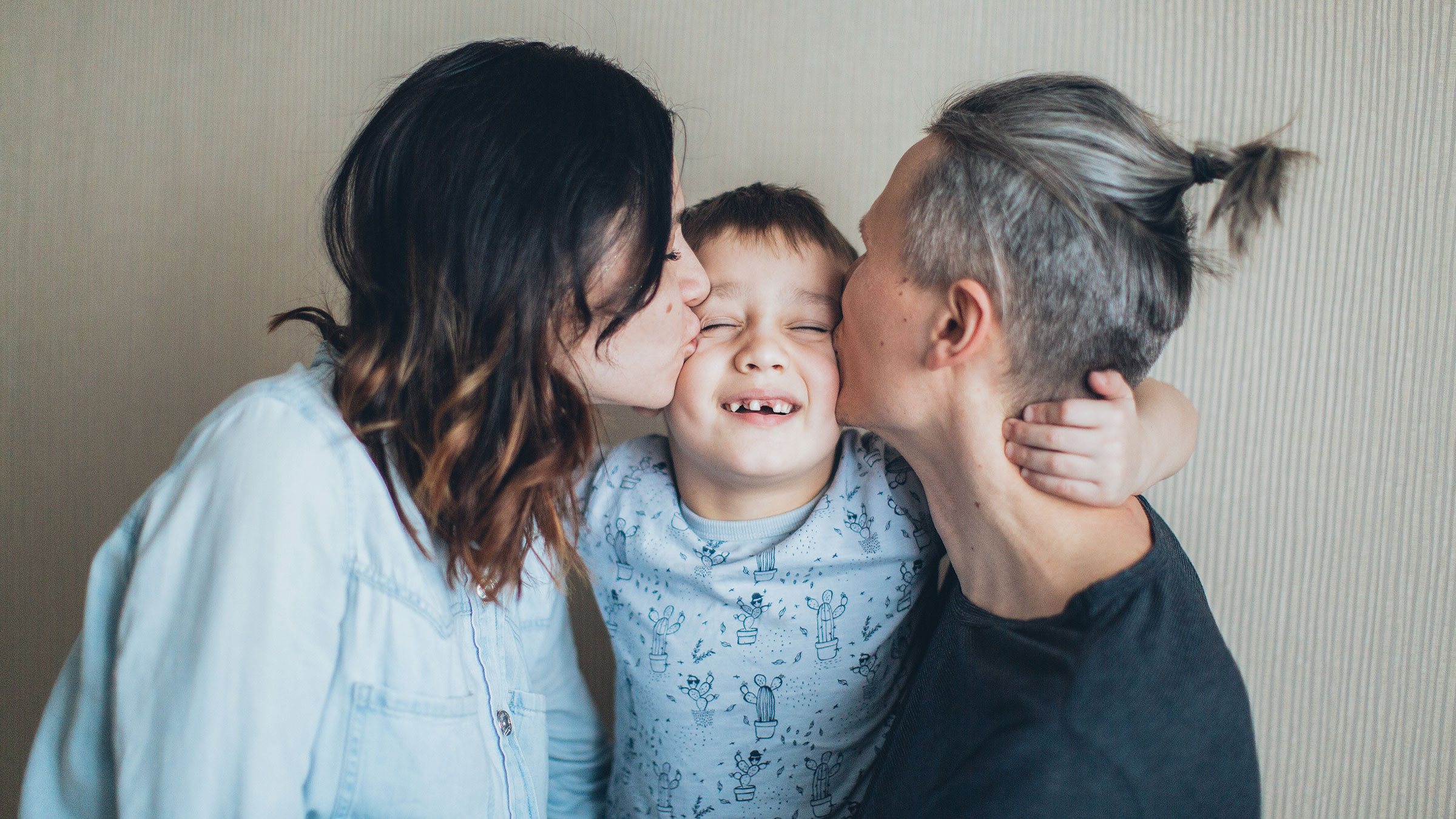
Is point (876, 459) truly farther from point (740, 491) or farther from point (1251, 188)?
point (1251, 188)

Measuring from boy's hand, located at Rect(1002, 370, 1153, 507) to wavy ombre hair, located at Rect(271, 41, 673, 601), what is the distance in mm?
498

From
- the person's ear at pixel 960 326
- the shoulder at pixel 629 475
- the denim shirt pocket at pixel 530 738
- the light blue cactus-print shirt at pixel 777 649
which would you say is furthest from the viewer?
the shoulder at pixel 629 475

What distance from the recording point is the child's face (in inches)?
42.3

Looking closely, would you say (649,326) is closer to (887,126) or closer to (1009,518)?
(1009,518)

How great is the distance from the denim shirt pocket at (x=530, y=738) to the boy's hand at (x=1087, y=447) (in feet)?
2.42

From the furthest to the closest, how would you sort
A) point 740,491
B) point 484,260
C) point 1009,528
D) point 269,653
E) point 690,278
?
1. point 740,491
2. point 690,278
3. point 1009,528
4. point 484,260
5. point 269,653

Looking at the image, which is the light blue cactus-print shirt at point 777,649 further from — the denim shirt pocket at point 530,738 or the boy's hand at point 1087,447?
the boy's hand at point 1087,447

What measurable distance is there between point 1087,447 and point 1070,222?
0.86 ft

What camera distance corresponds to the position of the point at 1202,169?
90 cm

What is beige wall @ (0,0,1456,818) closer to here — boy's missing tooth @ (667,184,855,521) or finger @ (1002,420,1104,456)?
boy's missing tooth @ (667,184,855,521)

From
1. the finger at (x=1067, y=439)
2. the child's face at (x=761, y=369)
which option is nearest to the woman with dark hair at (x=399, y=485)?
the child's face at (x=761, y=369)

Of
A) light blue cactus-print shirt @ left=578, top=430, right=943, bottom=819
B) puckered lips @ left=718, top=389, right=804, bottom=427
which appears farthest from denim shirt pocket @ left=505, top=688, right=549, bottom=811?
puckered lips @ left=718, top=389, right=804, bottom=427

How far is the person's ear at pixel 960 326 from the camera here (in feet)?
2.98

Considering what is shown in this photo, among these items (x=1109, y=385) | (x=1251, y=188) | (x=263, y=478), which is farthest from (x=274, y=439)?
(x=1251, y=188)
